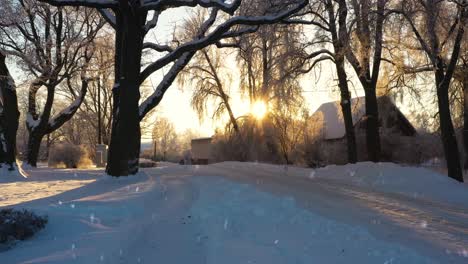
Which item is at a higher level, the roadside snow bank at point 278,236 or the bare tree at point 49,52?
the bare tree at point 49,52

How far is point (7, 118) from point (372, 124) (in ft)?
53.0

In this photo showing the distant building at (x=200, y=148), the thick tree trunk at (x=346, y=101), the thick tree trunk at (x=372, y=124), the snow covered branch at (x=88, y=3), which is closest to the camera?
the snow covered branch at (x=88, y=3)

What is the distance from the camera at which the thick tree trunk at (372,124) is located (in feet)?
66.0

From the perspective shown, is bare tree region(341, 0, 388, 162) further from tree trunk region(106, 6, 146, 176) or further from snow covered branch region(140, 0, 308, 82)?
tree trunk region(106, 6, 146, 176)

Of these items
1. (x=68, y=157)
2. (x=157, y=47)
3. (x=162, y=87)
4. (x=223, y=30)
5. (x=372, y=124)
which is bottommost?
(x=68, y=157)

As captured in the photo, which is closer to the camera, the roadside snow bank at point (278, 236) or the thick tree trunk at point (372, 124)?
the roadside snow bank at point (278, 236)

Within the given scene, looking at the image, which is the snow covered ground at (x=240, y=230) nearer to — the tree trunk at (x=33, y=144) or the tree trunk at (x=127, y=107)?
the tree trunk at (x=127, y=107)

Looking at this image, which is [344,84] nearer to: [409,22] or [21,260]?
[409,22]

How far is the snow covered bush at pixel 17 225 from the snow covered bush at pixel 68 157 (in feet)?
103

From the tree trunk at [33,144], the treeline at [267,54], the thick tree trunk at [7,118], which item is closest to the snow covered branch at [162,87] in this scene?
the treeline at [267,54]

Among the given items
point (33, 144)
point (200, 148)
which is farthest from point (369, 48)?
point (200, 148)

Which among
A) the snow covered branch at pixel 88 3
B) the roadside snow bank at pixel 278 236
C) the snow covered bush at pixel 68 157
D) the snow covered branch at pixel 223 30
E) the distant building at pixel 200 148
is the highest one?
the snow covered branch at pixel 88 3

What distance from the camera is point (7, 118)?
19391 millimetres

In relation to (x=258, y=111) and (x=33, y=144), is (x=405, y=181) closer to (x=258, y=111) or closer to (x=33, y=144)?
(x=258, y=111)
